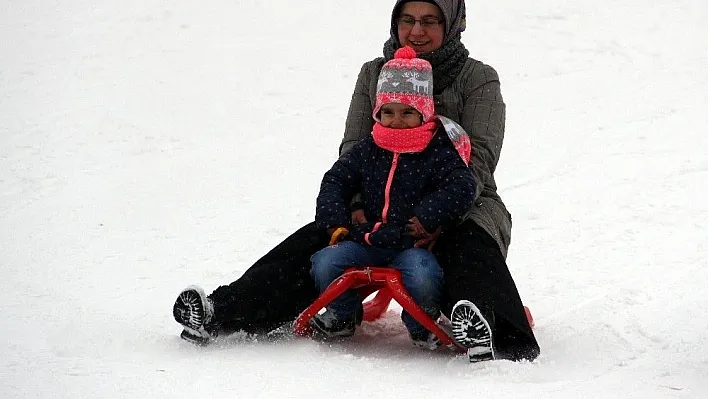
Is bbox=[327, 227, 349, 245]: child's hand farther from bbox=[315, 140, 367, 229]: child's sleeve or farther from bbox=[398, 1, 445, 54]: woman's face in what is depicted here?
bbox=[398, 1, 445, 54]: woman's face

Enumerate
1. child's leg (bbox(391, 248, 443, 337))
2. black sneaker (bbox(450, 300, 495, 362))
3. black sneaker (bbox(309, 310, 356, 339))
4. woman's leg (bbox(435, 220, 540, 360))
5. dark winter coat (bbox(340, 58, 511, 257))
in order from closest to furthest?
black sneaker (bbox(450, 300, 495, 362)), woman's leg (bbox(435, 220, 540, 360)), child's leg (bbox(391, 248, 443, 337)), black sneaker (bbox(309, 310, 356, 339)), dark winter coat (bbox(340, 58, 511, 257))

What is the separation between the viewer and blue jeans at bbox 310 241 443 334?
159 inches

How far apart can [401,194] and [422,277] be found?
33 cm

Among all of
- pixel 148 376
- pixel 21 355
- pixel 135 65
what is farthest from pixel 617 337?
pixel 135 65

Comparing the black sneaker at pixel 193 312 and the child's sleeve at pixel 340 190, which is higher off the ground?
the child's sleeve at pixel 340 190

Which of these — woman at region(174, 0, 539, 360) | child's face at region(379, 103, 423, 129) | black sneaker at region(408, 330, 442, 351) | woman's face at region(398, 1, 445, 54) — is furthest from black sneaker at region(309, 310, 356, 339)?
woman's face at region(398, 1, 445, 54)

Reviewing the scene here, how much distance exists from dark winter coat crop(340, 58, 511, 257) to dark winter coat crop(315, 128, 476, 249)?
23 cm

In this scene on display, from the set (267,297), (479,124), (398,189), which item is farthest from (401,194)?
(267,297)

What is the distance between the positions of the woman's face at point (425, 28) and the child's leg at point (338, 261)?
0.89 meters

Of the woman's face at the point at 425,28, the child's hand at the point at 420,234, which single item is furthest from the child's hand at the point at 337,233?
the woman's face at the point at 425,28

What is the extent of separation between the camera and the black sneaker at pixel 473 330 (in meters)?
3.78

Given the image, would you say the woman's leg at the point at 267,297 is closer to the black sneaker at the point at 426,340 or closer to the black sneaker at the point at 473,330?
the black sneaker at the point at 426,340

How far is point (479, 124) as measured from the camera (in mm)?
4496

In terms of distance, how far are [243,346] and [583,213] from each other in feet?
9.03
